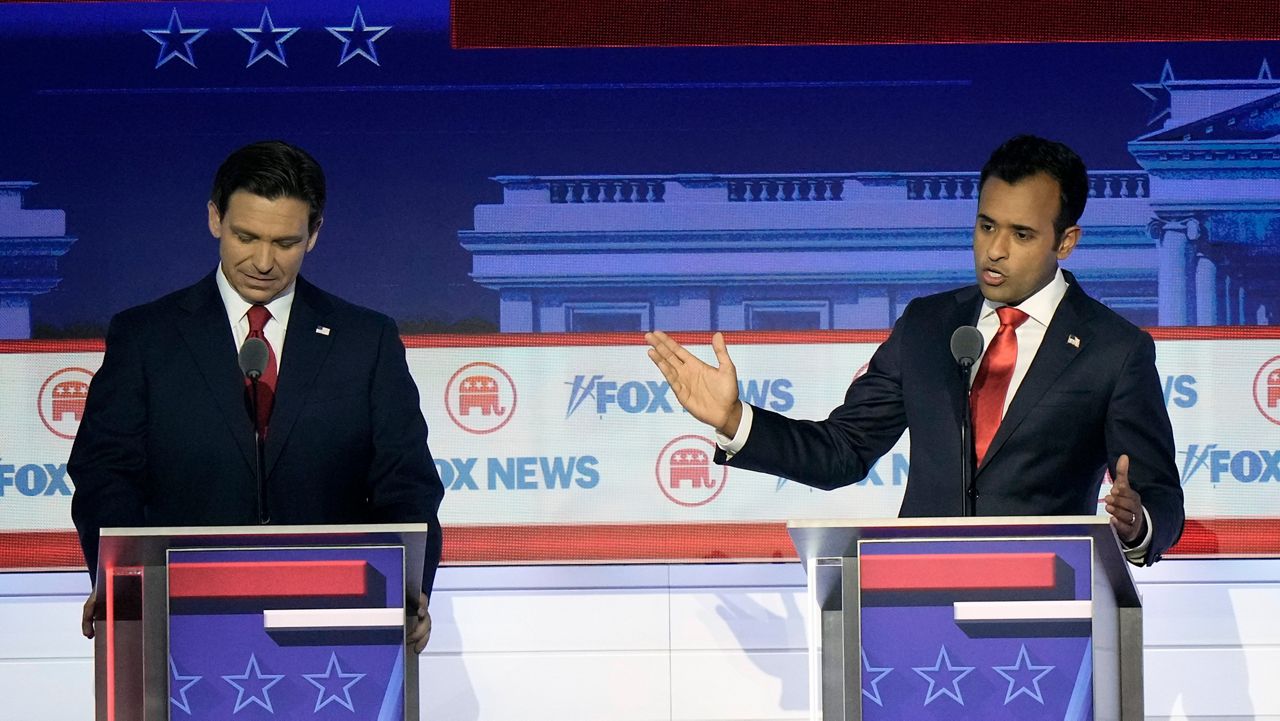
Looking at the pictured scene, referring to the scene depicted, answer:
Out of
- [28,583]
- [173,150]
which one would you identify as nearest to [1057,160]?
[173,150]

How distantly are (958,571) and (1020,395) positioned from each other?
844 mm

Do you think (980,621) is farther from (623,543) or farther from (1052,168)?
(623,543)

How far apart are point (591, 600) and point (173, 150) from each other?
1.91m

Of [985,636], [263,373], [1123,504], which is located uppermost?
[263,373]

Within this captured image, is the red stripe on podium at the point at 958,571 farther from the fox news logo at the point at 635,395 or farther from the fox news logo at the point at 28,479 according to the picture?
the fox news logo at the point at 28,479

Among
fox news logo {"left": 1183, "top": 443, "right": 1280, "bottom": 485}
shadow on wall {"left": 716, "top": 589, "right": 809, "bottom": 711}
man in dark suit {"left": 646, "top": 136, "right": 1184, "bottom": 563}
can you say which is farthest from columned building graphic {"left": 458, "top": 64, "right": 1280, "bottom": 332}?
man in dark suit {"left": 646, "top": 136, "right": 1184, "bottom": 563}

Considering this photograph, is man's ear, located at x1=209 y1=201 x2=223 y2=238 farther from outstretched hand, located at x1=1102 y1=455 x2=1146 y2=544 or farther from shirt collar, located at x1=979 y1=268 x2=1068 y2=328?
outstretched hand, located at x1=1102 y1=455 x2=1146 y2=544

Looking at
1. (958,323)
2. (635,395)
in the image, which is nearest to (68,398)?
(635,395)

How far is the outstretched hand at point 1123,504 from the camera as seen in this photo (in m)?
2.36

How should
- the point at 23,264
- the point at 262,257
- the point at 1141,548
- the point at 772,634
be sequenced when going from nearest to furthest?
the point at 1141,548 < the point at 262,257 < the point at 772,634 < the point at 23,264

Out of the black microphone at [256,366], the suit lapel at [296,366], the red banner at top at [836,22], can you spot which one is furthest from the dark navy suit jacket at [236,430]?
the red banner at top at [836,22]

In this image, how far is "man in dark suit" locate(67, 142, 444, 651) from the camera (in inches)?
112

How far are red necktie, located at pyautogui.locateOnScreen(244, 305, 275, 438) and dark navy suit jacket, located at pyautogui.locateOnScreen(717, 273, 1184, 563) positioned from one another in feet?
3.27

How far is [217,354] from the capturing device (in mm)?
2900
